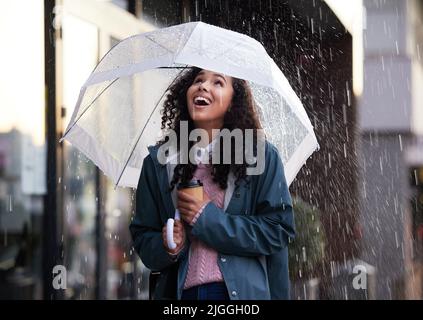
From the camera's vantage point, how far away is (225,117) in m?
2.82

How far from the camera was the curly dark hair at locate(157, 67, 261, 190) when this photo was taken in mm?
2681


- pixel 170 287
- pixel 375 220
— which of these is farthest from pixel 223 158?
pixel 375 220

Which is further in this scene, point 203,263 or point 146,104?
point 146,104

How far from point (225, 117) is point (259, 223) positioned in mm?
443

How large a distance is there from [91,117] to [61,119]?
7.79ft

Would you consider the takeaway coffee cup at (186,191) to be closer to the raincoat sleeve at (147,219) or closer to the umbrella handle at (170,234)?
the umbrella handle at (170,234)

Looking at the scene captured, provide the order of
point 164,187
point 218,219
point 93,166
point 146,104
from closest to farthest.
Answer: point 218,219
point 164,187
point 146,104
point 93,166

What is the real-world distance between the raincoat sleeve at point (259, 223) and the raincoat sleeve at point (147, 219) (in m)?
0.22

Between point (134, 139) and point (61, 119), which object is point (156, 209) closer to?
point (134, 139)

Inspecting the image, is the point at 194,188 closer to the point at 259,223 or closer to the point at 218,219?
the point at 218,219

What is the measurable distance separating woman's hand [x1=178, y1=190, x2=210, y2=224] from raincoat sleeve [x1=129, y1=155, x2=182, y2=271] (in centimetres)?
15

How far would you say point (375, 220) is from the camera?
853 cm

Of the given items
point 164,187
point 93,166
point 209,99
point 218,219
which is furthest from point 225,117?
point 93,166

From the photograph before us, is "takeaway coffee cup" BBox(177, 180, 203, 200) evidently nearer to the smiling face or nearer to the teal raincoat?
the teal raincoat
